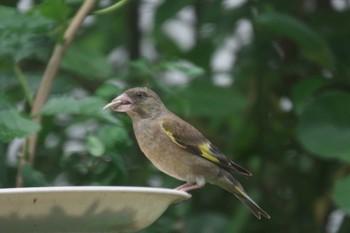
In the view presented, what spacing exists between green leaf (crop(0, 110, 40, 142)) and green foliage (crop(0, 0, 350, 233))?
1.99 feet

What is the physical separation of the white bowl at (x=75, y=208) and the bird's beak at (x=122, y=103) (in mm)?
1254

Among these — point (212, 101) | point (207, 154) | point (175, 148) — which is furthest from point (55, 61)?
point (212, 101)

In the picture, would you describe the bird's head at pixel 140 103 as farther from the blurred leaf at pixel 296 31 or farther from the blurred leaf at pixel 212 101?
the blurred leaf at pixel 212 101

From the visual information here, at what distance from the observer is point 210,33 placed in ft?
21.7

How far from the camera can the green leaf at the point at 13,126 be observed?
4.04m

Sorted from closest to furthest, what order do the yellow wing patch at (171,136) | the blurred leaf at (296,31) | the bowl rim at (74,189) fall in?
the bowl rim at (74,189), the yellow wing patch at (171,136), the blurred leaf at (296,31)

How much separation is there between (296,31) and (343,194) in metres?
0.97

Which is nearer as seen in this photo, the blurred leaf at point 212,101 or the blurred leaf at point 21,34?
the blurred leaf at point 21,34

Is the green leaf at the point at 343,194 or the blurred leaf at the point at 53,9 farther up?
the blurred leaf at the point at 53,9

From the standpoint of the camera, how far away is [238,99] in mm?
6031

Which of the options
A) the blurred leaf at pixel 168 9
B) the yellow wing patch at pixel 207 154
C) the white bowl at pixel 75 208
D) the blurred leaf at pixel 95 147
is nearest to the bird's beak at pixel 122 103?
the blurred leaf at pixel 95 147

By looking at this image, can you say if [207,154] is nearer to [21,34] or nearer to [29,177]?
[29,177]

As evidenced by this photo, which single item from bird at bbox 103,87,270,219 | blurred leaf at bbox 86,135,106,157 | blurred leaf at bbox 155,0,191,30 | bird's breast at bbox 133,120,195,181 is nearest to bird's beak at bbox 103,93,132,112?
bird at bbox 103,87,270,219

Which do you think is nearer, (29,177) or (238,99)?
(29,177)
